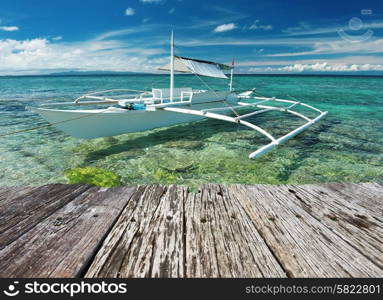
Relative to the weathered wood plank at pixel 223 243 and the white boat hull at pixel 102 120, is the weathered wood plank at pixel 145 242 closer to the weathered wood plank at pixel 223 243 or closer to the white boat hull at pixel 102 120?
the weathered wood plank at pixel 223 243

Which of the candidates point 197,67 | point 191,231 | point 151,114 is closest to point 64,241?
point 191,231

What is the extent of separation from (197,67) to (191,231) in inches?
410

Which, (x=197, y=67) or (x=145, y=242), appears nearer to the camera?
(x=145, y=242)

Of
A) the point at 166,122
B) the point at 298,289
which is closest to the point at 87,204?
the point at 298,289

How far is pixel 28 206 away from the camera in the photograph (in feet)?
4.80

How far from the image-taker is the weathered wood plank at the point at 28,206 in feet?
4.05

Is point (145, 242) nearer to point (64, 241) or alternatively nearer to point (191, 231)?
point (191, 231)

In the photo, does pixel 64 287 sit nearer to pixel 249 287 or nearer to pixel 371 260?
pixel 249 287

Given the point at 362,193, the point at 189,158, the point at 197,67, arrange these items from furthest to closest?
the point at 197,67, the point at 189,158, the point at 362,193

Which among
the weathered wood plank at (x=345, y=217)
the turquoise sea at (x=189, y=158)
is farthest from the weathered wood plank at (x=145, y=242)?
the turquoise sea at (x=189, y=158)

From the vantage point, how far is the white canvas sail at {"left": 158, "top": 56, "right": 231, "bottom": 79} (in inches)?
396

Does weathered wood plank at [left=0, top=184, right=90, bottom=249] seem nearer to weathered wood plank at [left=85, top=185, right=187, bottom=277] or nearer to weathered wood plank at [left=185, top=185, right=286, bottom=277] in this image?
weathered wood plank at [left=85, top=185, right=187, bottom=277]

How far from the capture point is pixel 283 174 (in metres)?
5.96

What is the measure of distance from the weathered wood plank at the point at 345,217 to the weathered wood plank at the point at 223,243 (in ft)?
1.55
